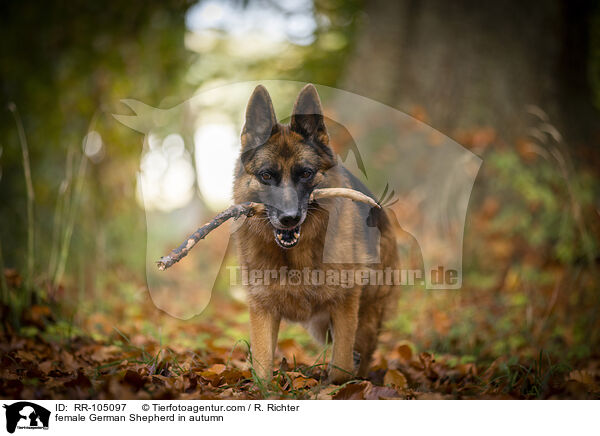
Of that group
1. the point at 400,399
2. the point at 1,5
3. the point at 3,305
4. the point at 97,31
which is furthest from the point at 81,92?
the point at 400,399

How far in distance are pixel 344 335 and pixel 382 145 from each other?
3.19 metres

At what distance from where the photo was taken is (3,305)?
3852mm

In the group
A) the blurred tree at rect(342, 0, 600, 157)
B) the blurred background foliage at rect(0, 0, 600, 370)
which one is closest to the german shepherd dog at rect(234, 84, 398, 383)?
the blurred background foliage at rect(0, 0, 600, 370)

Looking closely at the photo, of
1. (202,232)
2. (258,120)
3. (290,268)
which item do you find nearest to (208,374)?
(290,268)

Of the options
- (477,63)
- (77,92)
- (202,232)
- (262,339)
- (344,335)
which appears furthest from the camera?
(477,63)

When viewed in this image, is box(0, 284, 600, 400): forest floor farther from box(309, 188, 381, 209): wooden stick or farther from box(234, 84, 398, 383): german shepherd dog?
box(309, 188, 381, 209): wooden stick

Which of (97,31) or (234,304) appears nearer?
(97,31)

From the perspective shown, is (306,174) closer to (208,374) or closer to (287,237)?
(287,237)

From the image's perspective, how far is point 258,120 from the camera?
2.85 metres

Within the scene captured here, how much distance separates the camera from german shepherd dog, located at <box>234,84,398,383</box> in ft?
9.14

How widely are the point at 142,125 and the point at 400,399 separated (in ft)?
10.8
